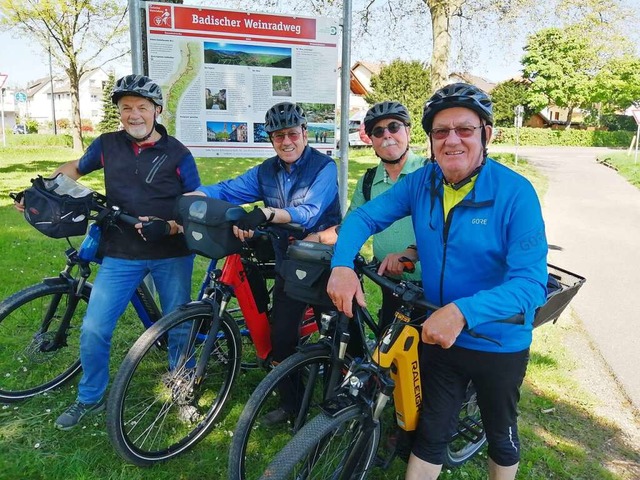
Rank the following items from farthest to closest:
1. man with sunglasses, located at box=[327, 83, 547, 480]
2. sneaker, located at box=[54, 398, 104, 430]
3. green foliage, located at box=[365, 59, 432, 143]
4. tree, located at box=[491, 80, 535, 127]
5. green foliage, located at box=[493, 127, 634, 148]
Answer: tree, located at box=[491, 80, 535, 127] → green foliage, located at box=[493, 127, 634, 148] → green foliage, located at box=[365, 59, 432, 143] → sneaker, located at box=[54, 398, 104, 430] → man with sunglasses, located at box=[327, 83, 547, 480]

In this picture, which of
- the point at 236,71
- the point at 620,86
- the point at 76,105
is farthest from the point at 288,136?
the point at 620,86

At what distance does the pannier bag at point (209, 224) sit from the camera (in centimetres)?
291

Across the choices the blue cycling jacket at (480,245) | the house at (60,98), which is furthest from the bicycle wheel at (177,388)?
the house at (60,98)

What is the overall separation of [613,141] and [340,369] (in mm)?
53763

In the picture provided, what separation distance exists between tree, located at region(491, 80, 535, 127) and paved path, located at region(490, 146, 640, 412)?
112ft

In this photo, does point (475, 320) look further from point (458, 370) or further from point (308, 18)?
point (308, 18)

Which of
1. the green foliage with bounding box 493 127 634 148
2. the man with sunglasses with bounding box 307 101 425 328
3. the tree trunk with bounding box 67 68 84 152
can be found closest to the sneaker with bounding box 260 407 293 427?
Answer: the man with sunglasses with bounding box 307 101 425 328

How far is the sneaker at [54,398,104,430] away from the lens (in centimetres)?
333

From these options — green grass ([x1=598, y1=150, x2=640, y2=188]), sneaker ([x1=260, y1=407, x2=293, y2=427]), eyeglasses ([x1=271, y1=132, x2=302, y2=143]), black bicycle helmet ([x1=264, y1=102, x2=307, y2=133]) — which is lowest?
sneaker ([x1=260, y1=407, x2=293, y2=427])

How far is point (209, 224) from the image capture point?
9.55 ft

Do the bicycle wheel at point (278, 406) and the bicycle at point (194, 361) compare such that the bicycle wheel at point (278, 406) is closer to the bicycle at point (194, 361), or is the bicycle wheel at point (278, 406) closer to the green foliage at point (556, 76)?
the bicycle at point (194, 361)

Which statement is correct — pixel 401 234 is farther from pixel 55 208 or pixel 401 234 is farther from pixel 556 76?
pixel 556 76

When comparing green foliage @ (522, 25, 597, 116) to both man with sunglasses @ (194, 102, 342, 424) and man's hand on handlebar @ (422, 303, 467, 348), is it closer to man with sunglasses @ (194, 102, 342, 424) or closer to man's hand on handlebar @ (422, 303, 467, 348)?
man with sunglasses @ (194, 102, 342, 424)

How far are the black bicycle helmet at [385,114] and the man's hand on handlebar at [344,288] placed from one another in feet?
4.00
